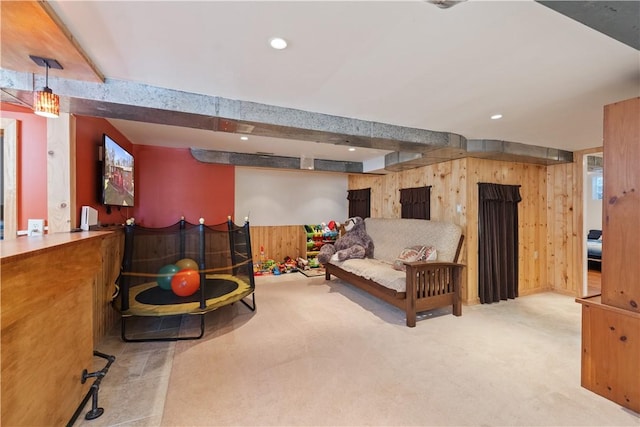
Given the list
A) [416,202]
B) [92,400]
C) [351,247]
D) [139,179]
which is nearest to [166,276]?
[92,400]

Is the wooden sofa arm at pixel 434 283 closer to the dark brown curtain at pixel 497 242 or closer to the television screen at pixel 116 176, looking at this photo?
the dark brown curtain at pixel 497 242

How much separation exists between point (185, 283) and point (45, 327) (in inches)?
68.0

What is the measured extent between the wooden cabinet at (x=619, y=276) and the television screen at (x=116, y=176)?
14.6 feet

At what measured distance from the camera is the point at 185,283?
313cm

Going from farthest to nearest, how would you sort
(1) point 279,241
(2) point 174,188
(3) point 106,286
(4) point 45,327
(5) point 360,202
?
(5) point 360,202, (1) point 279,241, (2) point 174,188, (3) point 106,286, (4) point 45,327

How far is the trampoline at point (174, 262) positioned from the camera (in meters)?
2.81

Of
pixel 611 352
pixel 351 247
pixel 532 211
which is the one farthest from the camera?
pixel 351 247

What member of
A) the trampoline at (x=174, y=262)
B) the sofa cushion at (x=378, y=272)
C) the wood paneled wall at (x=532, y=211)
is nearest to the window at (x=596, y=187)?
the wood paneled wall at (x=532, y=211)

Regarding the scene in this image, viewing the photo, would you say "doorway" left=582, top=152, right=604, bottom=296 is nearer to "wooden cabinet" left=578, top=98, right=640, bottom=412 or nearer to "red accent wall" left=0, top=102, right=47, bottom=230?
"wooden cabinet" left=578, top=98, right=640, bottom=412

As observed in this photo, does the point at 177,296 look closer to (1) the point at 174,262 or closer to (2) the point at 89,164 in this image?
(1) the point at 174,262

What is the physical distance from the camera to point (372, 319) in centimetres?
329

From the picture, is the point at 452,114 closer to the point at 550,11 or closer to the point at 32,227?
the point at 550,11

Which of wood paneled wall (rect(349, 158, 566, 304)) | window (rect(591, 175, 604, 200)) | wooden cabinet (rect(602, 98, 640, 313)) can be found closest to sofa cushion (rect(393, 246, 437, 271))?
wood paneled wall (rect(349, 158, 566, 304))

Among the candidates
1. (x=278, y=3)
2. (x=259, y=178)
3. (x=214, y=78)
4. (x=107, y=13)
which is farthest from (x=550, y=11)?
(x=259, y=178)
